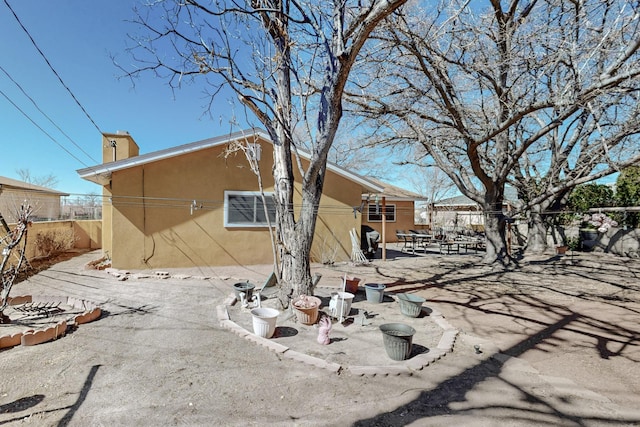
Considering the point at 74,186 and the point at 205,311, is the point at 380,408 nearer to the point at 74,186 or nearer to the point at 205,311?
the point at 205,311

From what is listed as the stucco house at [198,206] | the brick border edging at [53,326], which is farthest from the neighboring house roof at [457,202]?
the brick border edging at [53,326]

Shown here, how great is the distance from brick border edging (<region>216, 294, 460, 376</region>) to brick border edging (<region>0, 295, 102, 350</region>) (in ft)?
6.31

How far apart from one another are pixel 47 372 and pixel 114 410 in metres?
1.24

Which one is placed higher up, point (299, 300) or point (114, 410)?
point (299, 300)

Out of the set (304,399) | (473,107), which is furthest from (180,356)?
(473,107)

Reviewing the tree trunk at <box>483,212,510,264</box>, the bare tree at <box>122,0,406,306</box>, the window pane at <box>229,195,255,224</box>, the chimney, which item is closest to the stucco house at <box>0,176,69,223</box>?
the chimney

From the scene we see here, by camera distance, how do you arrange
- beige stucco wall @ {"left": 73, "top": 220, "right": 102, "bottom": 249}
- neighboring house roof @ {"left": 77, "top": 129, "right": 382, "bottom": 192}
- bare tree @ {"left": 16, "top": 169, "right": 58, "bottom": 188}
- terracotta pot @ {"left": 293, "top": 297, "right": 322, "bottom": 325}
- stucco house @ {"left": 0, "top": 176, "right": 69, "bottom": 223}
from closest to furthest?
terracotta pot @ {"left": 293, "top": 297, "right": 322, "bottom": 325}, neighboring house roof @ {"left": 77, "top": 129, "right": 382, "bottom": 192}, stucco house @ {"left": 0, "top": 176, "right": 69, "bottom": 223}, beige stucco wall @ {"left": 73, "top": 220, "right": 102, "bottom": 249}, bare tree @ {"left": 16, "top": 169, "right": 58, "bottom": 188}

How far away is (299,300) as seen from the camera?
4.79 m

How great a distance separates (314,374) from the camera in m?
3.23

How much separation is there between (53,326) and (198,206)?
5.15 m

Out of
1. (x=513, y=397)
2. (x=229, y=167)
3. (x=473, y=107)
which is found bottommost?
(x=513, y=397)

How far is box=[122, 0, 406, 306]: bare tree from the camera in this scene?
4707 millimetres

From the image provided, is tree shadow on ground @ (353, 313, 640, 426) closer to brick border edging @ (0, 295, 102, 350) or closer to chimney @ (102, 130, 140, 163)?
brick border edging @ (0, 295, 102, 350)

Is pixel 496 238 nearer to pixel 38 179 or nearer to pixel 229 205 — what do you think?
pixel 229 205
